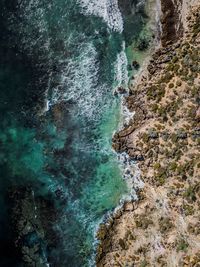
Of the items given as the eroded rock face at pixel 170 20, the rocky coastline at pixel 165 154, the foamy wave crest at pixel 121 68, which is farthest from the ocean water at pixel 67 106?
the eroded rock face at pixel 170 20

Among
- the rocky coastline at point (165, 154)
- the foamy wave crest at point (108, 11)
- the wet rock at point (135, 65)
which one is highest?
the foamy wave crest at point (108, 11)

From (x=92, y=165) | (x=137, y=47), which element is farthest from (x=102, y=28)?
(x=92, y=165)

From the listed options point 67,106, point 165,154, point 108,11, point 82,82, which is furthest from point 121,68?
point 165,154

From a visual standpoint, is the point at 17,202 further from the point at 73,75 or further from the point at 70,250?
the point at 73,75

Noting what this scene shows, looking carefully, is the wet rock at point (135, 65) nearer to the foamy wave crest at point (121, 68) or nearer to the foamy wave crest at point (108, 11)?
the foamy wave crest at point (121, 68)

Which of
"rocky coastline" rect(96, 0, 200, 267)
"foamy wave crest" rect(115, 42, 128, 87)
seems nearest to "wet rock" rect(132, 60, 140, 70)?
"foamy wave crest" rect(115, 42, 128, 87)
